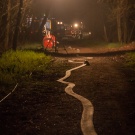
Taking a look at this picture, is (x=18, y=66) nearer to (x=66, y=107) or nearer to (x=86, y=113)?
(x=66, y=107)

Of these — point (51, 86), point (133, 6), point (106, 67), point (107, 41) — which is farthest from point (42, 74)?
point (107, 41)

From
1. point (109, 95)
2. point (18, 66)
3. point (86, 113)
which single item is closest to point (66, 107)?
point (86, 113)

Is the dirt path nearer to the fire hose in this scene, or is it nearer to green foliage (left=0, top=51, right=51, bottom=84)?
the fire hose

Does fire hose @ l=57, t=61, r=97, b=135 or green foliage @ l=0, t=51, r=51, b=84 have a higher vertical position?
green foliage @ l=0, t=51, r=51, b=84

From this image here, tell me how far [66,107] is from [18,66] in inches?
259

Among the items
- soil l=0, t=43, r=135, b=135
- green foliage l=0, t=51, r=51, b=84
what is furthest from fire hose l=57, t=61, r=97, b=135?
green foliage l=0, t=51, r=51, b=84

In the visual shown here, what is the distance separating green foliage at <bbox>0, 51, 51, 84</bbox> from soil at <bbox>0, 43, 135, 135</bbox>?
0.63m

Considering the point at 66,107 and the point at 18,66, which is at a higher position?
the point at 18,66

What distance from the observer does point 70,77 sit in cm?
1308

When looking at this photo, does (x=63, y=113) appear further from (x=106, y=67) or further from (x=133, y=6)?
(x=133, y=6)

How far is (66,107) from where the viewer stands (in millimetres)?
8203

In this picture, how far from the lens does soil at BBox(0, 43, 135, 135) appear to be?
21.4 feet

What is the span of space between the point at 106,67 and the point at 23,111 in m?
8.81

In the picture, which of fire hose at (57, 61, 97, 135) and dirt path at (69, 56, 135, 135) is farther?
dirt path at (69, 56, 135, 135)
